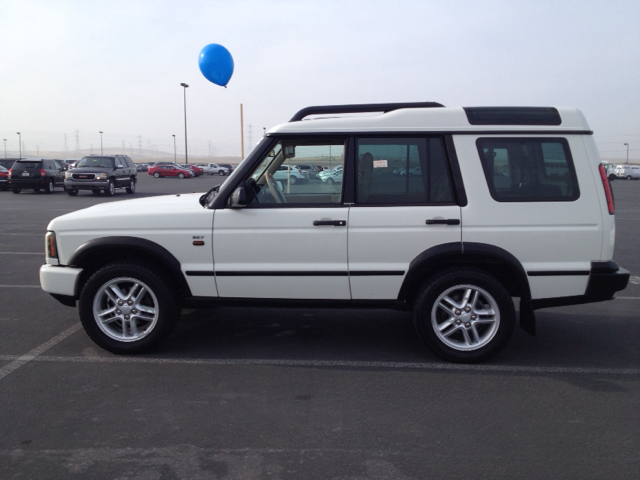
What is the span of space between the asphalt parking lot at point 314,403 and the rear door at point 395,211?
77 centimetres

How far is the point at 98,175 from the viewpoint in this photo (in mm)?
25141

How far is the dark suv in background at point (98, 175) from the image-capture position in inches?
985

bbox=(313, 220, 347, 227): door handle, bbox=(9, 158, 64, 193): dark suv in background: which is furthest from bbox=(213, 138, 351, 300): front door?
bbox=(9, 158, 64, 193): dark suv in background

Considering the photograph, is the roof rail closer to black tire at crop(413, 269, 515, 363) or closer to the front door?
the front door

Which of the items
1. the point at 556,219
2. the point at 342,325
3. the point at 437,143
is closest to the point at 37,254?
the point at 342,325

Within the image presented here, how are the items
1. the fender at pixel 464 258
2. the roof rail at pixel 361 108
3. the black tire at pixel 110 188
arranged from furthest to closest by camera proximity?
the black tire at pixel 110 188 < the roof rail at pixel 361 108 < the fender at pixel 464 258

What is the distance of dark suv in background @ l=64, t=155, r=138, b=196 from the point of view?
82.1 feet

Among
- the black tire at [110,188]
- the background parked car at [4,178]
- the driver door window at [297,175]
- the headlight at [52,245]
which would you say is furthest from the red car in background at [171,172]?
the driver door window at [297,175]

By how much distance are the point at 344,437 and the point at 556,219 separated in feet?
7.87

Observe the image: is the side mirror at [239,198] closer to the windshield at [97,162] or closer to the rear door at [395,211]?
the rear door at [395,211]

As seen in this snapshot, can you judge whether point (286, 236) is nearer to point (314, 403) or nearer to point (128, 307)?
point (314, 403)

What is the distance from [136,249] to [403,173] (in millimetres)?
2248

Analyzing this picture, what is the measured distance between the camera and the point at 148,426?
3607 mm

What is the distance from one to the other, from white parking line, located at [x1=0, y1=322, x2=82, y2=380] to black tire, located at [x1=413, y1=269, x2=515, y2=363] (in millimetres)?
3148
